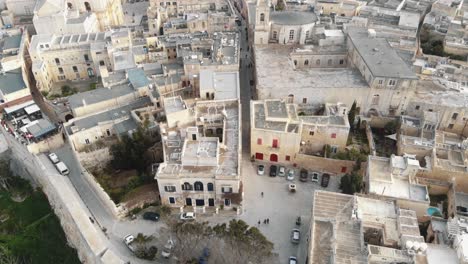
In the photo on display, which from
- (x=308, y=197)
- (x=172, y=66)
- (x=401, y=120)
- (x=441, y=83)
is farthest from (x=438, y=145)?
(x=172, y=66)

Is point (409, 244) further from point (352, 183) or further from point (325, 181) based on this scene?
point (325, 181)

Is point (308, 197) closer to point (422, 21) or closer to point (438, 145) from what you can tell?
point (438, 145)

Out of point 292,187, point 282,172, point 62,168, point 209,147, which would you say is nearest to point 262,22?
point 282,172

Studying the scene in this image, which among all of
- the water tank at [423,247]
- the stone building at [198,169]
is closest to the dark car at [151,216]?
the stone building at [198,169]

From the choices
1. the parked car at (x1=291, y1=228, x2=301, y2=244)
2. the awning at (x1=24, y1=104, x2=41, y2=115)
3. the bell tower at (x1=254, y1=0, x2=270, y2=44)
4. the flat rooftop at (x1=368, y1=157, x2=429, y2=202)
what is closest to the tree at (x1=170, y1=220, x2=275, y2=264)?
the parked car at (x1=291, y1=228, x2=301, y2=244)

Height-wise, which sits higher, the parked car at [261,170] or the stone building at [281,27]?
the stone building at [281,27]

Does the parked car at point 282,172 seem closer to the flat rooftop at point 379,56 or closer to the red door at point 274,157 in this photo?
the red door at point 274,157

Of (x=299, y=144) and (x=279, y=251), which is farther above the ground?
(x=299, y=144)
